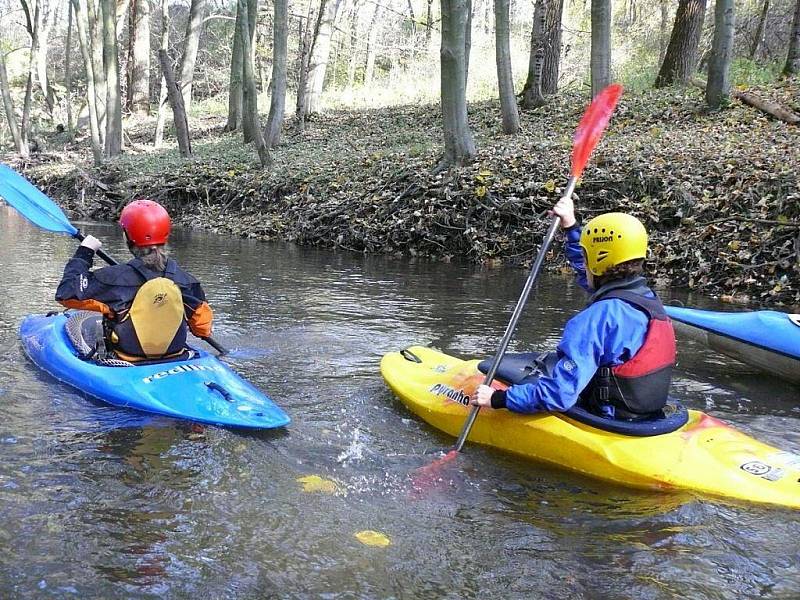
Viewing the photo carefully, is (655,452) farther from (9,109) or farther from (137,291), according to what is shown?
(9,109)

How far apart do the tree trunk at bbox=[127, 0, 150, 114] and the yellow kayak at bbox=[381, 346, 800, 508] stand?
24999 millimetres

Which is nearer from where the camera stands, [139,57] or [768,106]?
[768,106]

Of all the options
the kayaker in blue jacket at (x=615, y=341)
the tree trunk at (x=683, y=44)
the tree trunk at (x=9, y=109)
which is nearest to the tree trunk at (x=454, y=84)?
the tree trunk at (x=683, y=44)

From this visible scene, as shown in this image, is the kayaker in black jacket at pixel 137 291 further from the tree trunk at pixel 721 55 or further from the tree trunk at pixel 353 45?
the tree trunk at pixel 353 45

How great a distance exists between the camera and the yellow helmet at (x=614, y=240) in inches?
135

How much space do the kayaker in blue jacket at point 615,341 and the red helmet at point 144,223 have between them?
2324mm

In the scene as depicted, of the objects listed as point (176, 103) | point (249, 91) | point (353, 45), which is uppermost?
point (353, 45)

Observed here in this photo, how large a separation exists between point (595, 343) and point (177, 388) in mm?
2307

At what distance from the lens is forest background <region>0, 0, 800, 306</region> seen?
890 cm

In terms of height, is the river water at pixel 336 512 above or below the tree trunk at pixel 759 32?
below

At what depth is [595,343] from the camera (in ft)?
11.2

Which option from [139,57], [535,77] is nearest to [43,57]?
[139,57]

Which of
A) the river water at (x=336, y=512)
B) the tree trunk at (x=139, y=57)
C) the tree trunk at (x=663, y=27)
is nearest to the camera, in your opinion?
the river water at (x=336, y=512)

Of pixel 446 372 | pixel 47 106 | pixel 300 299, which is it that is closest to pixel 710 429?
pixel 446 372
